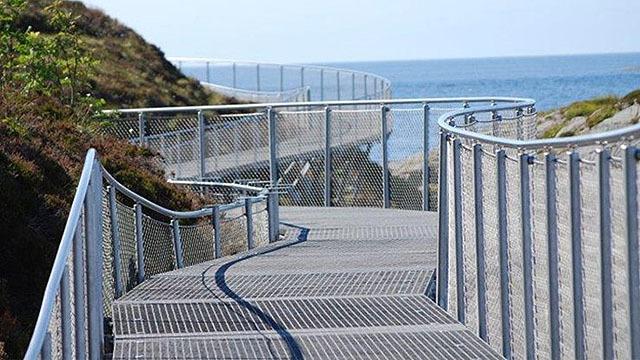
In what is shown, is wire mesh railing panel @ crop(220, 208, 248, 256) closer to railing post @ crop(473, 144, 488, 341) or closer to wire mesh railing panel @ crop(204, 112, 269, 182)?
wire mesh railing panel @ crop(204, 112, 269, 182)

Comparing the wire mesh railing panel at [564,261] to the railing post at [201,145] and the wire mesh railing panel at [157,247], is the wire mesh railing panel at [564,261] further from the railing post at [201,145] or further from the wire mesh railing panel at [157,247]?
the railing post at [201,145]

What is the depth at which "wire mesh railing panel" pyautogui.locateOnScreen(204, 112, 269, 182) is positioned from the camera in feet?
77.1

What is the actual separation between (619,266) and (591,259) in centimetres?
48

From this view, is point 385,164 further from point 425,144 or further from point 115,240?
point 115,240

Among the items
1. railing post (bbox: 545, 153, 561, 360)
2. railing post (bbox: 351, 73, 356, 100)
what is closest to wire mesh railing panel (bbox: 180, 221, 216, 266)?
railing post (bbox: 545, 153, 561, 360)

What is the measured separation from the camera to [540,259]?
24.2 ft

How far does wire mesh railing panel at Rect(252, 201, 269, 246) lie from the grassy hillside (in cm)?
104

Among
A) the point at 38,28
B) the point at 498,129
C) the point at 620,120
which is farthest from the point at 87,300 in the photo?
the point at 38,28

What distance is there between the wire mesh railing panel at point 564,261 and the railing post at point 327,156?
48.2ft

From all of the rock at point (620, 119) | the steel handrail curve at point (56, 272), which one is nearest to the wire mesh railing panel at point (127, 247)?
the steel handrail curve at point (56, 272)

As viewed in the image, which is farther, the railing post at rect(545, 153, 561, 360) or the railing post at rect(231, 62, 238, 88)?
the railing post at rect(231, 62, 238, 88)

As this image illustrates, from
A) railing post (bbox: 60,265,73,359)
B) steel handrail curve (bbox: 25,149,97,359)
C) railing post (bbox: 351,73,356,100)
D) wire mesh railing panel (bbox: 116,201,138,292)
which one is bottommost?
wire mesh railing panel (bbox: 116,201,138,292)

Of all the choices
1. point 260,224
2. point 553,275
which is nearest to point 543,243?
point 553,275

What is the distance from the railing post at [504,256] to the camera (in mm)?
8023
